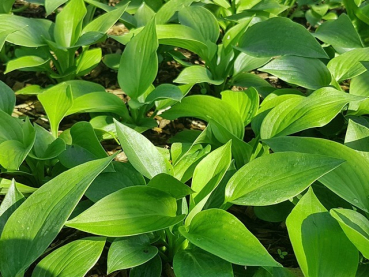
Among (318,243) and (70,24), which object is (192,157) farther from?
(70,24)

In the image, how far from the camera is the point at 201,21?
2.14 m

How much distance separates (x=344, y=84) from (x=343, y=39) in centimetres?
34

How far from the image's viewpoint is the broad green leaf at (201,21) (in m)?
2.12

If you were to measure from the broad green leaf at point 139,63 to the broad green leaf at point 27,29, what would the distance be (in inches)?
15.9

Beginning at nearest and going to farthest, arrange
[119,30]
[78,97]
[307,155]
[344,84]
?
[307,155] < [78,97] < [344,84] < [119,30]

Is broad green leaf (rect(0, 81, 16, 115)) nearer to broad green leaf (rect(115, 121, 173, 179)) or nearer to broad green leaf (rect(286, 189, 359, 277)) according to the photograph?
broad green leaf (rect(115, 121, 173, 179))

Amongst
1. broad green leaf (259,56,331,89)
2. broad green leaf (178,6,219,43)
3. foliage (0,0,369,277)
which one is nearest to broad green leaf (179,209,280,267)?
foliage (0,0,369,277)

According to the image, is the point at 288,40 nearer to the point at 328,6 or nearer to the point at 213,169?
the point at 213,169

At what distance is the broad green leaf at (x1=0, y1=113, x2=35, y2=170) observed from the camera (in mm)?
1453

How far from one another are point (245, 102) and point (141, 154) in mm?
495

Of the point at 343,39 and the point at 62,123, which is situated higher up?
the point at 343,39

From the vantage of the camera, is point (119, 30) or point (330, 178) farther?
point (119, 30)

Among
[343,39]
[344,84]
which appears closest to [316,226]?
[343,39]

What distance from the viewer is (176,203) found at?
136 centimetres
